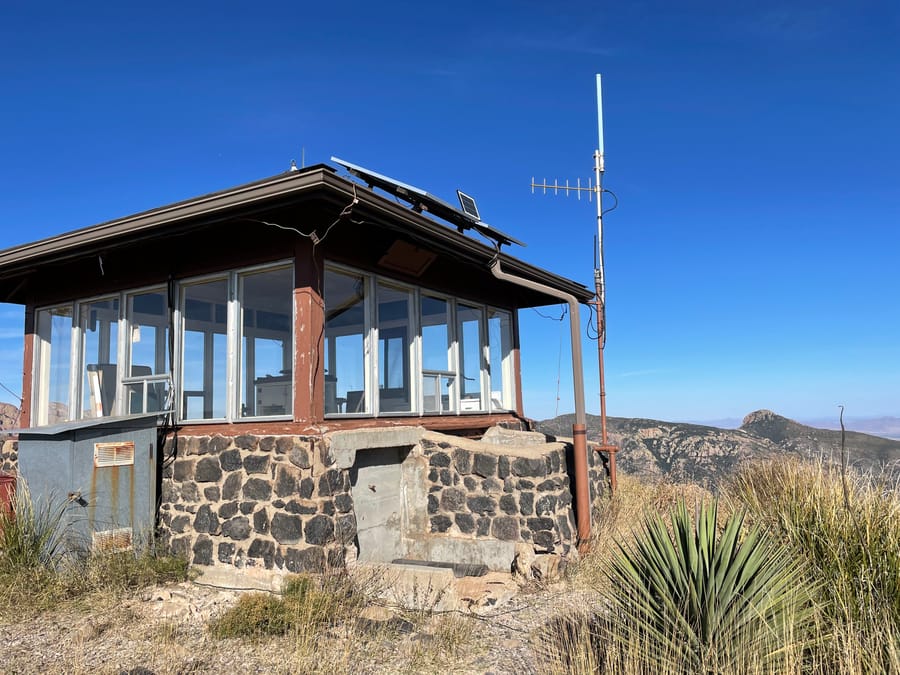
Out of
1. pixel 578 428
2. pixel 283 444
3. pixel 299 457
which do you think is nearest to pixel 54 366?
pixel 283 444

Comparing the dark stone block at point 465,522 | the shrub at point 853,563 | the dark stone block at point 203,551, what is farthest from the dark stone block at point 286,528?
the shrub at point 853,563

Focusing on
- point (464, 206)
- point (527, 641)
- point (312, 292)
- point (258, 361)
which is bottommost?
point (527, 641)

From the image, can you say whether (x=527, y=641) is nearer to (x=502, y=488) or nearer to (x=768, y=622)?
(x=768, y=622)

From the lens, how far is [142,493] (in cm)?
793

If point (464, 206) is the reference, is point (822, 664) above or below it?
below

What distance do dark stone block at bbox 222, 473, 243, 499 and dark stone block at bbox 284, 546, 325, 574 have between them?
3.51 feet

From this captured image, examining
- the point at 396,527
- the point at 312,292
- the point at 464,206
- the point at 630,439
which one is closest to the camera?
the point at 312,292

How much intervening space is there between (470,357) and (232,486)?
4873 millimetres

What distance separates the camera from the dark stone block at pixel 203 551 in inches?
304

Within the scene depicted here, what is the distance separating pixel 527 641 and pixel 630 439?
25.0 meters

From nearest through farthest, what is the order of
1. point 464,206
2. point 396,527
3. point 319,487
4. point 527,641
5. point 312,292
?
point 527,641, point 319,487, point 312,292, point 396,527, point 464,206

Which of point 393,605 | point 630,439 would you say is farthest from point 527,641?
point 630,439

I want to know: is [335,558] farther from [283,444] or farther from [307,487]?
[283,444]

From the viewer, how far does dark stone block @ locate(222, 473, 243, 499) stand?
772 centimetres
